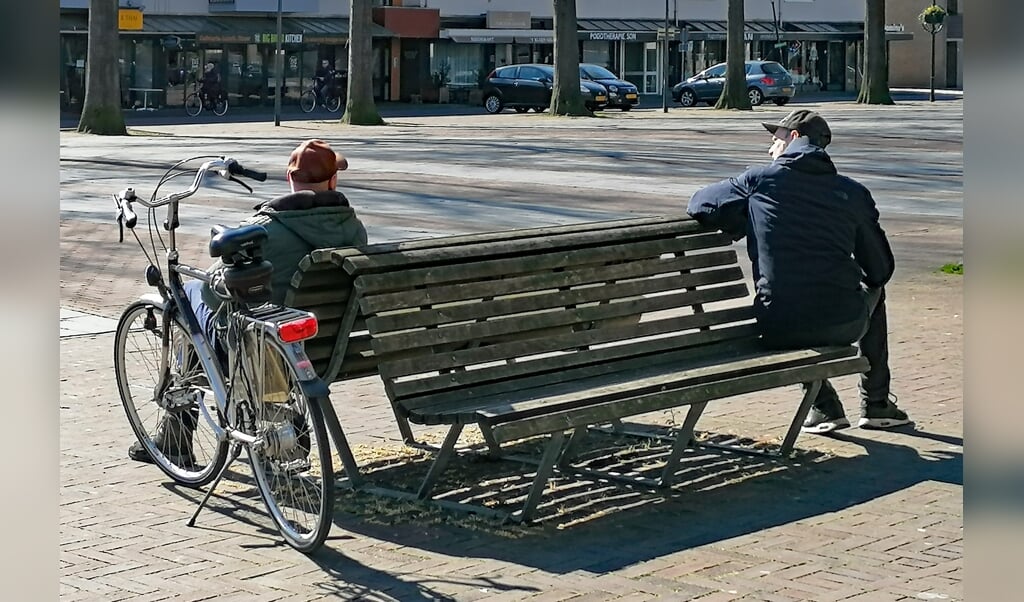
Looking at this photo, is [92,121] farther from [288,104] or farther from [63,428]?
[63,428]

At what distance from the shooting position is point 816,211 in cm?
616

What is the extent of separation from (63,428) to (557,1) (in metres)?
37.5

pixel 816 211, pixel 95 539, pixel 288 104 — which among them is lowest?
pixel 95 539

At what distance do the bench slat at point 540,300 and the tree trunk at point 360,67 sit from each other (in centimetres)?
3351

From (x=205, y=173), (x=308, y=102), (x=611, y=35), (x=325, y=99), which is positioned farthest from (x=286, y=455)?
(x=611, y=35)

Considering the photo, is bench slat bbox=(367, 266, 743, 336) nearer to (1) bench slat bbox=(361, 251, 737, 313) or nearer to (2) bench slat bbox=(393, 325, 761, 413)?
(1) bench slat bbox=(361, 251, 737, 313)

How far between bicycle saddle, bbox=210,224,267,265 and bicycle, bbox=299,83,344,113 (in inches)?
1926

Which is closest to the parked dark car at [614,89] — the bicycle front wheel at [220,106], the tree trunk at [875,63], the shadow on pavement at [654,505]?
the tree trunk at [875,63]

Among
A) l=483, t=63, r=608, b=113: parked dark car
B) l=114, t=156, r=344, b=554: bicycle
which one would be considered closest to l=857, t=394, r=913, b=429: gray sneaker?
l=114, t=156, r=344, b=554: bicycle

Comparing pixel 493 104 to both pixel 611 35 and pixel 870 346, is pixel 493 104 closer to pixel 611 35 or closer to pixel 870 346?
pixel 611 35

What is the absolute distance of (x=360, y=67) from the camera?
39.8m

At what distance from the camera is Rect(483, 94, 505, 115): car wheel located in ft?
167

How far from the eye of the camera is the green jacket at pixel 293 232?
18.0 feet
